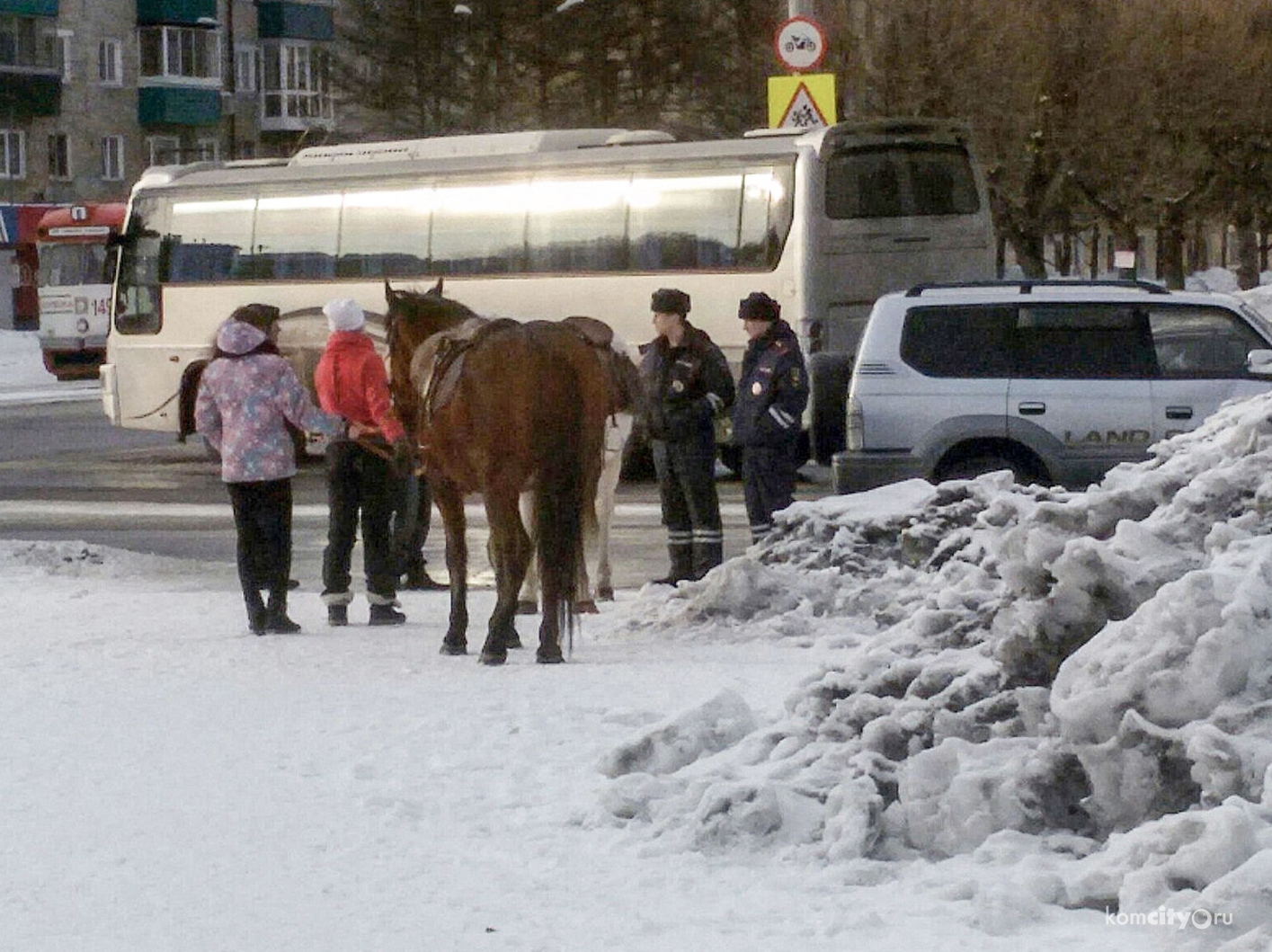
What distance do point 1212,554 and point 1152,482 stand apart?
937 millimetres

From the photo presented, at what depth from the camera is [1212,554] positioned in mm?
7500

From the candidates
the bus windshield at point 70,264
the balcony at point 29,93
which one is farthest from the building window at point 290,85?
the bus windshield at point 70,264

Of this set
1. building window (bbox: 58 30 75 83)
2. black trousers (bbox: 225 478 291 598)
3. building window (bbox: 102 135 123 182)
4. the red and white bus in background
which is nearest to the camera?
black trousers (bbox: 225 478 291 598)

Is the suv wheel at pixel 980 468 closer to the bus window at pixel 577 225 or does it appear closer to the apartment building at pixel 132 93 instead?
the bus window at pixel 577 225

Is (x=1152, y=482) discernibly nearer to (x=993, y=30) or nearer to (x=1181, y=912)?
(x=1181, y=912)

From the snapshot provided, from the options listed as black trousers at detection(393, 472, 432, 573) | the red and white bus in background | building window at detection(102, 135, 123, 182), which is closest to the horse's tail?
black trousers at detection(393, 472, 432, 573)

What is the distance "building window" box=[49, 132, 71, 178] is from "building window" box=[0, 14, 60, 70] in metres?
2.16

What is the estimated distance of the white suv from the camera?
52.4ft

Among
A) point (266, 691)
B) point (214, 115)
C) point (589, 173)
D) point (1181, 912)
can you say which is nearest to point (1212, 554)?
point (1181, 912)

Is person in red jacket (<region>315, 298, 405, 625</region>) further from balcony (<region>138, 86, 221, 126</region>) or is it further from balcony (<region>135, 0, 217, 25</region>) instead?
balcony (<region>135, 0, 217, 25</region>)

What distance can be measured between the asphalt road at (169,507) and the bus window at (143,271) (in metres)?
1.49

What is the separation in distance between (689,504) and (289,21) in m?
71.9

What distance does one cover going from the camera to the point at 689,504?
14.7 metres

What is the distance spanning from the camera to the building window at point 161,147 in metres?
78.0
